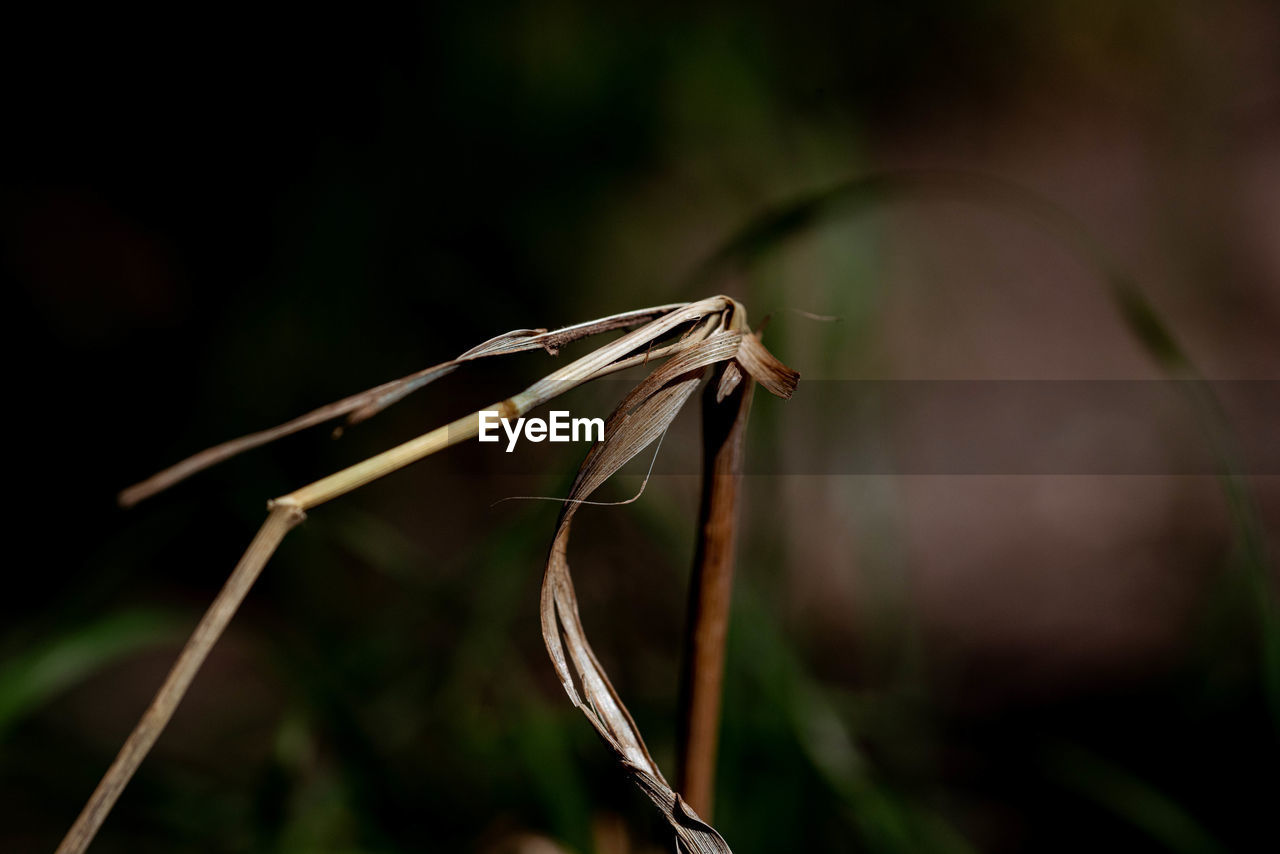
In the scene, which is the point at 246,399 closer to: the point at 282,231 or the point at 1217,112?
the point at 282,231

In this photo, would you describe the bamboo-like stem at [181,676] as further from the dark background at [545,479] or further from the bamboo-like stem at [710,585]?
the dark background at [545,479]

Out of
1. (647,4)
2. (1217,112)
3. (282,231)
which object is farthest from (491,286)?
(1217,112)

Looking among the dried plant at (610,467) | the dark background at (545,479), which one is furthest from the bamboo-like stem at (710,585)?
the dark background at (545,479)

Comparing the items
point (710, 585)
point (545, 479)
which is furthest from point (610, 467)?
point (545, 479)

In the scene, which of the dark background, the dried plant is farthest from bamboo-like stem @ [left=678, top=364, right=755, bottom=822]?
the dark background

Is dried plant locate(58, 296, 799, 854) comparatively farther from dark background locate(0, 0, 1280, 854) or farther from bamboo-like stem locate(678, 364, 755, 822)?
dark background locate(0, 0, 1280, 854)

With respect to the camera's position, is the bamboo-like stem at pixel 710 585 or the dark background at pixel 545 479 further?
the dark background at pixel 545 479

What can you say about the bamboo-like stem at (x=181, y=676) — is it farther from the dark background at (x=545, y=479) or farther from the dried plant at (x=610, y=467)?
the dark background at (x=545, y=479)
